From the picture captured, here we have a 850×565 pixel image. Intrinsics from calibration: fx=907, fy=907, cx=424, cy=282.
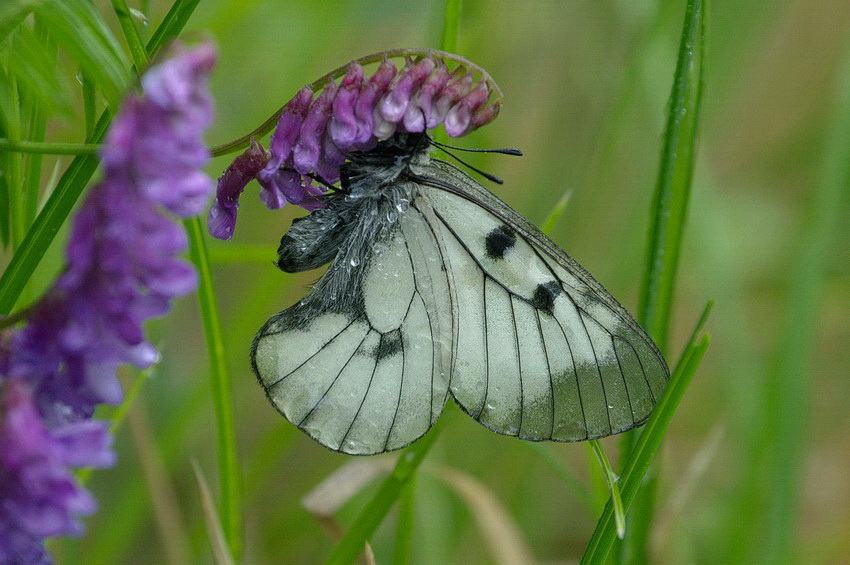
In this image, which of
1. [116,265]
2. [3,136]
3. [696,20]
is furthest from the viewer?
[696,20]

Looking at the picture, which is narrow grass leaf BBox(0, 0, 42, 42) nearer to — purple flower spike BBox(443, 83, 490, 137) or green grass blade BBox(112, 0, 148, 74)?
green grass blade BBox(112, 0, 148, 74)

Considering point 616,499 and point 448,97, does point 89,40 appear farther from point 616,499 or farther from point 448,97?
point 616,499

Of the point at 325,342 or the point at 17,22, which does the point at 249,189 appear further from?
the point at 17,22

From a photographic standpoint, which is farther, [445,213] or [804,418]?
[804,418]

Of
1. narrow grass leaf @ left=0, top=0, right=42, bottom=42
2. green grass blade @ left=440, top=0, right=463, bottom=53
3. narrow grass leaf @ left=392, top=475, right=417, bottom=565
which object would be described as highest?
green grass blade @ left=440, top=0, right=463, bottom=53

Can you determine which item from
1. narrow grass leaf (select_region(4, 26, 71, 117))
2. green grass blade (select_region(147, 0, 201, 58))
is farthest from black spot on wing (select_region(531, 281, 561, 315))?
narrow grass leaf (select_region(4, 26, 71, 117))

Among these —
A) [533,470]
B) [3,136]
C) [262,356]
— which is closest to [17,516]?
[3,136]
